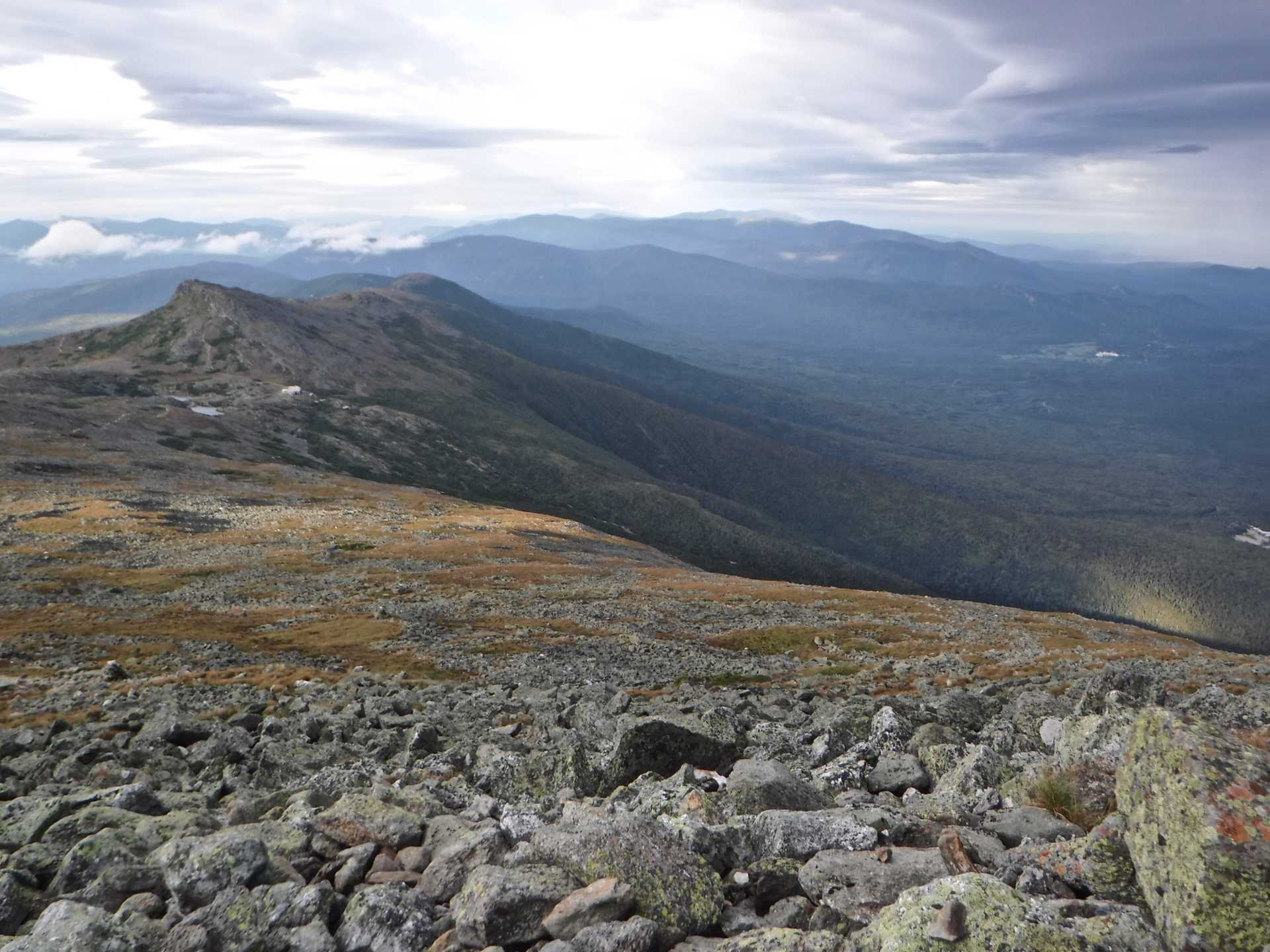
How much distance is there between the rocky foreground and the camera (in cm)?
1045

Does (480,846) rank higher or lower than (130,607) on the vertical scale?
higher

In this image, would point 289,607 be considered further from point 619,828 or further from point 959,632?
point 959,632

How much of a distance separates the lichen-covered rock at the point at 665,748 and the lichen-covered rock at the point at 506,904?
8092 millimetres

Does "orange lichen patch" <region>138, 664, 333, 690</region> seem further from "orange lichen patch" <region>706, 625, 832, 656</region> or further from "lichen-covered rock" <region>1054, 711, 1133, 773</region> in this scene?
"lichen-covered rock" <region>1054, 711, 1133, 773</region>

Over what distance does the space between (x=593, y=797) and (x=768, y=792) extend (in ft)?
16.1

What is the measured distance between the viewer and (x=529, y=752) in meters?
23.7

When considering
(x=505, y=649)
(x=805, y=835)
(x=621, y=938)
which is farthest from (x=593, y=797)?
(x=505, y=649)

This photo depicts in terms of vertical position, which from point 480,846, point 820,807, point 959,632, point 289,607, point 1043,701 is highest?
point 480,846

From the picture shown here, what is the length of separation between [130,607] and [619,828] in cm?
5728

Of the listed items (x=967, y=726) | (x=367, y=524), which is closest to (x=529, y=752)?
(x=967, y=726)

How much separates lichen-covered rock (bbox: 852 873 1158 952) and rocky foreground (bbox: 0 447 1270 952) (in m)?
0.04

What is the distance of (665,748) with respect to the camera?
20500 mm

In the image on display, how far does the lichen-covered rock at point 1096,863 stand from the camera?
11.0 metres

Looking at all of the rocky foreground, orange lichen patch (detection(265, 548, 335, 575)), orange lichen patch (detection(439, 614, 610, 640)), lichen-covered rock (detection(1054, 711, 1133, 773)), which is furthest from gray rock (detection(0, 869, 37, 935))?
orange lichen patch (detection(265, 548, 335, 575))
